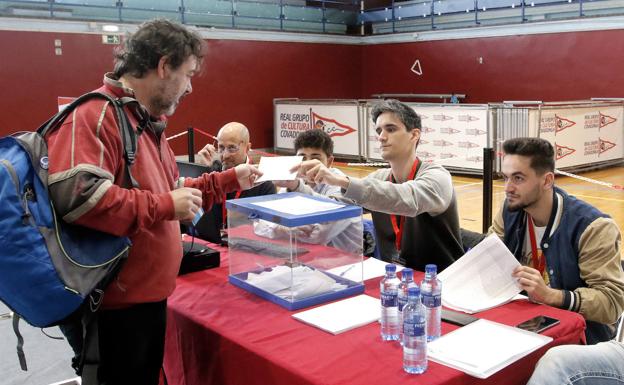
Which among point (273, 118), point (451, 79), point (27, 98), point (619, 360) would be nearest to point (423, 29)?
point (451, 79)

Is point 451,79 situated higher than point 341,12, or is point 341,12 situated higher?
point 341,12

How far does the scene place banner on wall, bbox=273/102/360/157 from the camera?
1283 centimetres

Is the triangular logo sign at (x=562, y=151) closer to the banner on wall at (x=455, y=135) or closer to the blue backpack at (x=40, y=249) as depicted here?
the banner on wall at (x=455, y=135)

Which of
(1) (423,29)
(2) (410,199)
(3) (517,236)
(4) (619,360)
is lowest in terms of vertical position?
(4) (619,360)

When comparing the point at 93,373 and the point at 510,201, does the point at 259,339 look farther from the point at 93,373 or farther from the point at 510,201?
the point at 510,201

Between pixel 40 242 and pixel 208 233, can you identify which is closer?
pixel 40 242

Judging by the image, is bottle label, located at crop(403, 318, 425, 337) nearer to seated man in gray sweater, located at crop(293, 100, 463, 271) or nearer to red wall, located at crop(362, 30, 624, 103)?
seated man in gray sweater, located at crop(293, 100, 463, 271)

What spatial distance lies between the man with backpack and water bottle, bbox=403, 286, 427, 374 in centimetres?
74

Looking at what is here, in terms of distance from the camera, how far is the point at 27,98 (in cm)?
1186

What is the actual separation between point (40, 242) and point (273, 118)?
14.0 meters

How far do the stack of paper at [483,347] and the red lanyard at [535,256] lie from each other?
695 mm

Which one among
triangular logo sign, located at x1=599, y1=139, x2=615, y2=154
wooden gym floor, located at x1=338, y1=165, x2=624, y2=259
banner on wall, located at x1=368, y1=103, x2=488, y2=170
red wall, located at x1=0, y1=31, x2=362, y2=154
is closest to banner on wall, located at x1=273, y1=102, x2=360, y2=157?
red wall, located at x1=0, y1=31, x2=362, y2=154

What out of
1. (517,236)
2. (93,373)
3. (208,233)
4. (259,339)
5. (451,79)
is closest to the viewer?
(93,373)


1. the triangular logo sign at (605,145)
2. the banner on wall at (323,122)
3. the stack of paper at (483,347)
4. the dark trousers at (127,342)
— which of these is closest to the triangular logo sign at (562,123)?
the triangular logo sign at (605,145)
